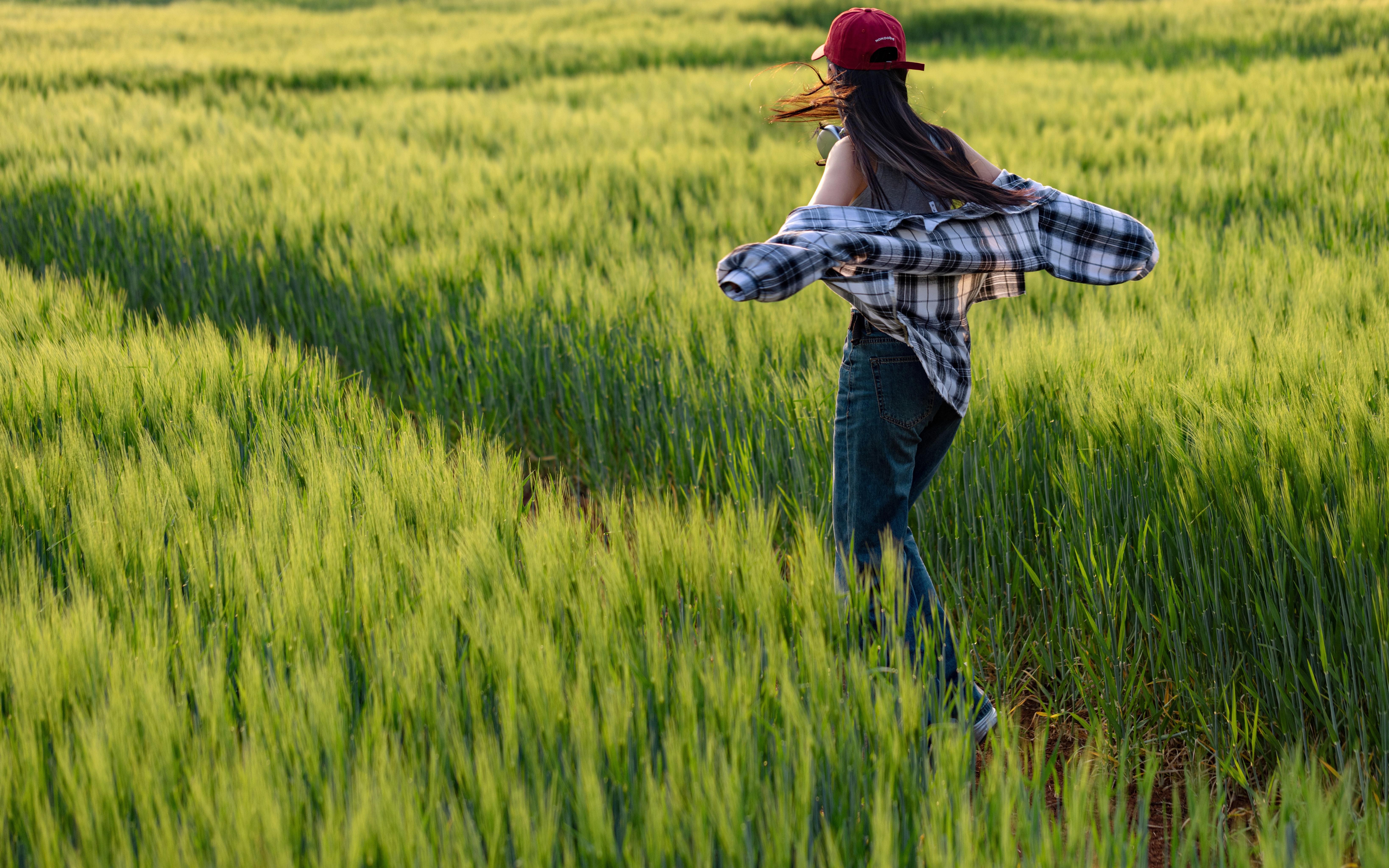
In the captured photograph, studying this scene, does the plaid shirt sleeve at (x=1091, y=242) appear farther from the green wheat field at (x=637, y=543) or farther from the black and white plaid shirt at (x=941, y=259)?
the green wheat field at (x=637, y=543)

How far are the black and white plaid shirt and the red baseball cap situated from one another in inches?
9.6

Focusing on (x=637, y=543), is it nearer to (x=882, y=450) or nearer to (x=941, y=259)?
(x=882, y=450)

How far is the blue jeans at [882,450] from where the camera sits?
1.57 m

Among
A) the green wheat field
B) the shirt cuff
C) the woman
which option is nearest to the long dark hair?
the woman

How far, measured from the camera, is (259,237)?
4.20 m

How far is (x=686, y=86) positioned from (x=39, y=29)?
10.8m

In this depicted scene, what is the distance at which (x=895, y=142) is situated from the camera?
1.52m

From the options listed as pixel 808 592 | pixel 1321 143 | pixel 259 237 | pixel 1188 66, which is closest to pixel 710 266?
pixel 259 237

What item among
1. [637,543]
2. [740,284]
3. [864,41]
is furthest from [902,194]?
[637,543]

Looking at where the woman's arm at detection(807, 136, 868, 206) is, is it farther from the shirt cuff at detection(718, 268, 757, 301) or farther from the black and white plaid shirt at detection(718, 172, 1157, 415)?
the shirt cuff at detection(718, 268, 757, 301)

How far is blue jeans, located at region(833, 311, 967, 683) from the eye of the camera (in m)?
1.57

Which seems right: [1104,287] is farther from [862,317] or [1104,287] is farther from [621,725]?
[621,725]

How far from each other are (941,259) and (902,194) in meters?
0.15

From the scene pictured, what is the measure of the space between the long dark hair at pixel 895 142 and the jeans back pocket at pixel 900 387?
273 mm
